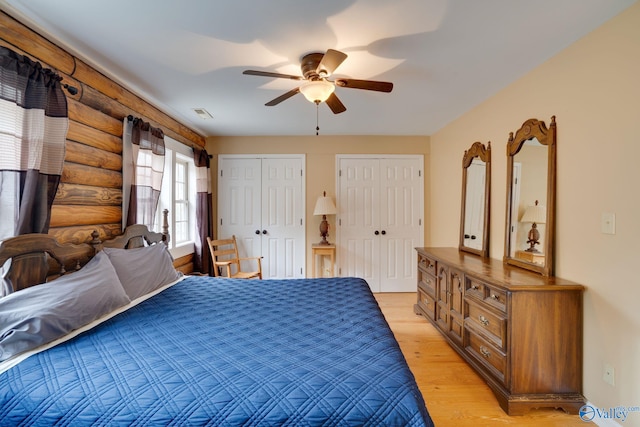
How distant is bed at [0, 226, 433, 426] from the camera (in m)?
0.94

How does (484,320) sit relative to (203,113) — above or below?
below

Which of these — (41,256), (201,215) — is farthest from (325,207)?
(41,256)

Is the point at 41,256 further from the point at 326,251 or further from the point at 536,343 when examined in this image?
the point at 536,343

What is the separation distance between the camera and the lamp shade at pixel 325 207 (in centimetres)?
396

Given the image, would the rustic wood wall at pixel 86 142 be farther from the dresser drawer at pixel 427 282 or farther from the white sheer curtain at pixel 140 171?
the dresser drawer at pixel 427 282

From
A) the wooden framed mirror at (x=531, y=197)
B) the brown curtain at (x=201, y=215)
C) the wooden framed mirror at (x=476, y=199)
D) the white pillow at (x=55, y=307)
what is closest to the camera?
the white pillow at (x=55, y=307)

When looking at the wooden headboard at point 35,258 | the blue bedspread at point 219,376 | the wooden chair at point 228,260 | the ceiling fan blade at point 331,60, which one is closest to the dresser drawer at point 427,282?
the blue bedspread at point 219,376

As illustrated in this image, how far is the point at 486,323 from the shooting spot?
6.89 feet

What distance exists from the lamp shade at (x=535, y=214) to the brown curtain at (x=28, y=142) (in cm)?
343

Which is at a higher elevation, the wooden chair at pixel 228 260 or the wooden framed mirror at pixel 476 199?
the wooden framed mirror at pixel 476 199

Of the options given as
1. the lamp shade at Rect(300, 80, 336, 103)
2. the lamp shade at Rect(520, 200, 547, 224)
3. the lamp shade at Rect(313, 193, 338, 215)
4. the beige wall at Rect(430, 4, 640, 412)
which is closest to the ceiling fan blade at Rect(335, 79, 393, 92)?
the lamp shade at Rect(300, 80, 336, 103)

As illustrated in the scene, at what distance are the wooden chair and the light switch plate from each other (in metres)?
3.38

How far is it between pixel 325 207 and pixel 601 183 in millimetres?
2802

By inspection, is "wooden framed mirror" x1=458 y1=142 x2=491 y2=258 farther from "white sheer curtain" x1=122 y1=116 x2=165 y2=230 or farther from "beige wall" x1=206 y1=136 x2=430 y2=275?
"white sheer curtain" x1=122 y1=116 x2=165 y2=230
